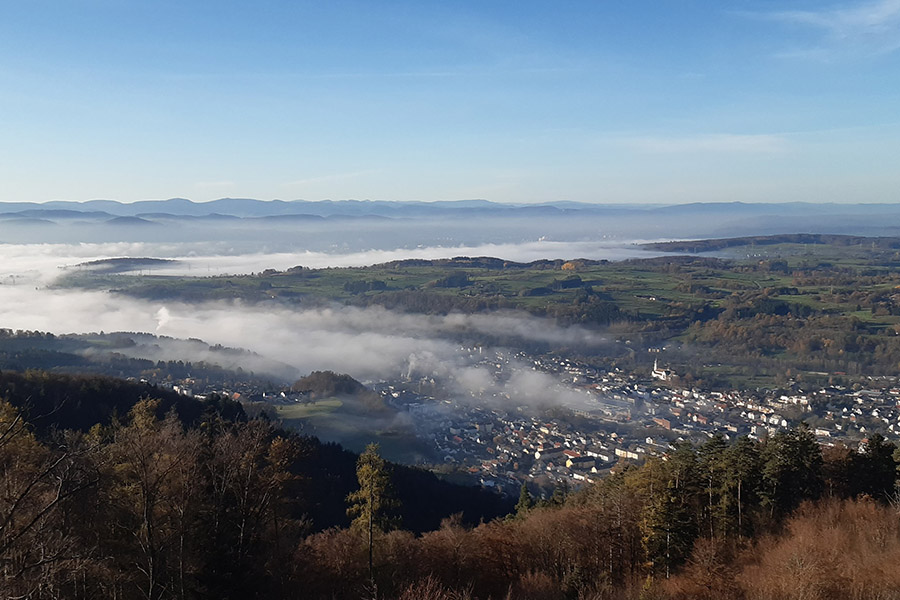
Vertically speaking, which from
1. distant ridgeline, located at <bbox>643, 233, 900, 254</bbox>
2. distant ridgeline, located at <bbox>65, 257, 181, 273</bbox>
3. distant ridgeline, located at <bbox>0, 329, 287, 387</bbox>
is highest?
distant ridgeline, located at <bbox>643, 233, 900, 254</bbox>

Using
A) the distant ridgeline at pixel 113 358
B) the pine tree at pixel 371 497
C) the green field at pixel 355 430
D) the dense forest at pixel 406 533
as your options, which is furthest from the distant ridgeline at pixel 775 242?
the pine tree at pixel 371 497

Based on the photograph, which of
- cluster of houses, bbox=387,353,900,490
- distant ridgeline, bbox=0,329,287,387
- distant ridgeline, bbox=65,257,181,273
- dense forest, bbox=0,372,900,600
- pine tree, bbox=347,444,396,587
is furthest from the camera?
distant ridgeline, bbox=65,257,181,273

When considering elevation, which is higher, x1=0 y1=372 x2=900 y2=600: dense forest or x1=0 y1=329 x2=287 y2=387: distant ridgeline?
x1=0 y1=372 x2=900 y2=600: dense forest

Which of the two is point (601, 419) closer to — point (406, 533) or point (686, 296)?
point (406, 533)

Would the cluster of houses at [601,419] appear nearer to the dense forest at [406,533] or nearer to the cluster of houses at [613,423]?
the cluster of houses at [613,423]

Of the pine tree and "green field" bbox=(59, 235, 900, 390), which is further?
"green field" bbox=(59, 235, 900, 390)

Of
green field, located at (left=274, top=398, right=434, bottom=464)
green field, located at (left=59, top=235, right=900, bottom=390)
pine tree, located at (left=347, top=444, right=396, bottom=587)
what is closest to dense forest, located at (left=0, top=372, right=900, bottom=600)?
pine tree, located at (left=347, top=444, right=396, bottom=587)

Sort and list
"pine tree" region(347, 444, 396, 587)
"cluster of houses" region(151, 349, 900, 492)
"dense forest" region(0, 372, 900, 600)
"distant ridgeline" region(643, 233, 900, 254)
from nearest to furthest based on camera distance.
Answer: "dense forest" region(0, 372, 900, 600), "pine tree" region(347, 444, 396, 587), "cluster of houses" region(151, 349, 900, 492), "distant ridgeline" region(643, 233, 900, 254)

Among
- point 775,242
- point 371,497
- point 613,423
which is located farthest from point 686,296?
point 775,242

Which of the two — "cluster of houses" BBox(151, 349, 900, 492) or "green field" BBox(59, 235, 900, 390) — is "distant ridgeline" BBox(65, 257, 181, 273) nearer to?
"green field" BBox(59, 235, 900, 390)

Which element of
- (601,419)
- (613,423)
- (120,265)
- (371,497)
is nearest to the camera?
(371,497)
